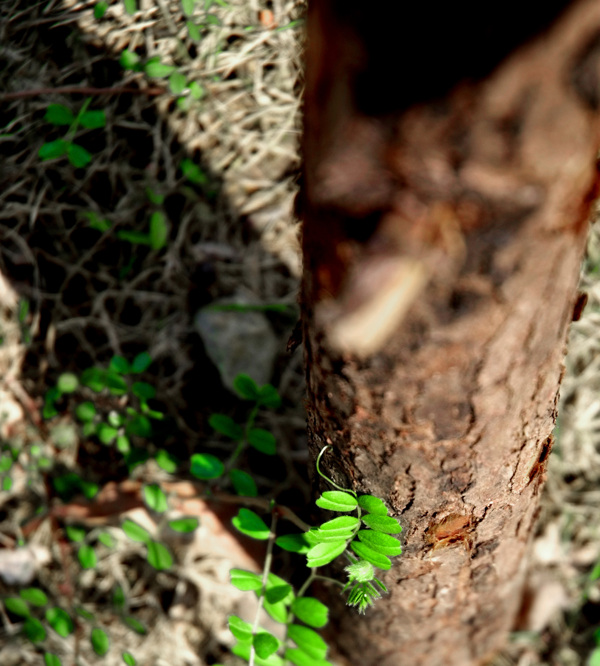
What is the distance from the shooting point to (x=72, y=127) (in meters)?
1.88

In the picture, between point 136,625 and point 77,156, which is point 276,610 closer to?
point 136,625

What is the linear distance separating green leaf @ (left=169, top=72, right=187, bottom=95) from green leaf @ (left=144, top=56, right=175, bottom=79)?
26 mm

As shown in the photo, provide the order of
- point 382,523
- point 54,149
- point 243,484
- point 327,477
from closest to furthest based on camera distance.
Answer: point 382,523 < point 327,477 < point 243,484 < point 54,149

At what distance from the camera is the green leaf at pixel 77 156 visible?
1822mm

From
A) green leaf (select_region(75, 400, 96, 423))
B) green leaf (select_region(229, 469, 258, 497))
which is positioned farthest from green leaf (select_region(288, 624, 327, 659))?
green leaf (select_region(75, 400, 96, 423))

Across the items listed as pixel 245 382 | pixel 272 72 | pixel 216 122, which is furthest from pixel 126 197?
pixel 245 382

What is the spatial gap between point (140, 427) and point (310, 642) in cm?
79

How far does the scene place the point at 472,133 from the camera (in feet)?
1.84

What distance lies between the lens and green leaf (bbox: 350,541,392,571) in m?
1.04

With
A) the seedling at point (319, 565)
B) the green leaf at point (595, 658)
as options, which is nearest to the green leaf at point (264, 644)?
the seedling at point (319, 565)

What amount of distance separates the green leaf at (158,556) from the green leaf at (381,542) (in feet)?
2.67

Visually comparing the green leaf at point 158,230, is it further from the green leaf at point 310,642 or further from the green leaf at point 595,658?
the green leaf at point 595,658

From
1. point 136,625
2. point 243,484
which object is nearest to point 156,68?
point 243,484

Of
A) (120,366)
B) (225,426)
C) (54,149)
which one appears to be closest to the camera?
(225,426)
